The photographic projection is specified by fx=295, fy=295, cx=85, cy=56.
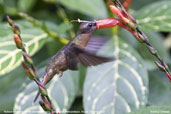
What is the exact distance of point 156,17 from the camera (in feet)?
4.86

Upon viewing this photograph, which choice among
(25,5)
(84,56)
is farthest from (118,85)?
(25,5)

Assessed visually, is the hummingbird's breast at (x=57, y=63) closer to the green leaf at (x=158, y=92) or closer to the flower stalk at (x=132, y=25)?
the flower stalk at (x=132, y=25)

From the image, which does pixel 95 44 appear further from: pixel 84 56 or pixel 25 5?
pixel 25 5

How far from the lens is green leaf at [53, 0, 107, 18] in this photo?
164cm

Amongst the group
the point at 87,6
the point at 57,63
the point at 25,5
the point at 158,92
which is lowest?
the point at 158,92

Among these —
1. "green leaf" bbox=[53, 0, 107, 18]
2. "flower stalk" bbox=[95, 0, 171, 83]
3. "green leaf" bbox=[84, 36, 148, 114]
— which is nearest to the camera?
"flower stalk" bbox=[95, 0, 171, 83]

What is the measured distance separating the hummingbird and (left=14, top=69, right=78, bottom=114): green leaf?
405 mm

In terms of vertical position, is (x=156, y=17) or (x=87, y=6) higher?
(x=87, y=6)

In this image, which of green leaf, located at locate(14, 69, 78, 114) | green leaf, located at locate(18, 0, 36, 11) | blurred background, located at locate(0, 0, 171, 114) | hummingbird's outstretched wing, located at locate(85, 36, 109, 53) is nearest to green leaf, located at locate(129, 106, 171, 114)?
hummingbird's outstretched wing, located at locate(85, 36, 109, 53)

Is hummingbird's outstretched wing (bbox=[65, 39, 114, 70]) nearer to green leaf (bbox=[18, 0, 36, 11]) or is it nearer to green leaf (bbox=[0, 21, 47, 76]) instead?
green leaf (bbox=[0, 21, 47, 76])

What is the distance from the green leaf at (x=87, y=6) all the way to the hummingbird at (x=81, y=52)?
2.40 feet

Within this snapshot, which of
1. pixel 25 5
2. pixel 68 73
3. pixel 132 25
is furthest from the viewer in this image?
pixel 25 5

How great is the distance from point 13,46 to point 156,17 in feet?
2.34

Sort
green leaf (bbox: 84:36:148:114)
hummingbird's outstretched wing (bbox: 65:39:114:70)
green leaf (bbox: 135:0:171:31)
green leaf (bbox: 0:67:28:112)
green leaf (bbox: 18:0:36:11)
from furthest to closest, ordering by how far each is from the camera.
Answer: green leaf (bbox: 18:0:36:11), green leaf (bbox: 0:67:28:112), green leaf (bbox: 135:0:171:31), green leaf (bbox: 84:36:148:114), hummingbird's outstretched wing (bbox: 65:39:114:70)
